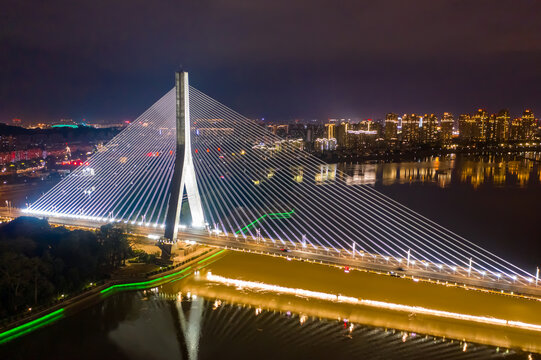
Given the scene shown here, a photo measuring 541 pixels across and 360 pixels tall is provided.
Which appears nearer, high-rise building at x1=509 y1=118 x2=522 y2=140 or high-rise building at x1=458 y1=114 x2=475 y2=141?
high-rise building at x1=509 y1=118 x2=522 y2=140

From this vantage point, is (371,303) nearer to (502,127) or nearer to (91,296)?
(91,296)

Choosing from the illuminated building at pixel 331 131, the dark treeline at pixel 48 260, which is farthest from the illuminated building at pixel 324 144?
the dark treeline at pixel 48 260

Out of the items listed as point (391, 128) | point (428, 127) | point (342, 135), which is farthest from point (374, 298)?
point (428, 127)

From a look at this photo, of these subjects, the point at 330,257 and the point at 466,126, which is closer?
the point at 330,257

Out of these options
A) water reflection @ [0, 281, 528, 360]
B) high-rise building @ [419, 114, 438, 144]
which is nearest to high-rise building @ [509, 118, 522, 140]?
high-rise building @ [419, 114, 438, 144]

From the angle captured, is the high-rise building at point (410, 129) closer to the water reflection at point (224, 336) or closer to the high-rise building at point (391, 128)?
the high-rise building at point (391, 128)

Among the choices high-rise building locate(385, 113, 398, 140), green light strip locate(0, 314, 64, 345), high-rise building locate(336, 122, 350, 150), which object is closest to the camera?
green light strip locate(0, 314, 64, 345)

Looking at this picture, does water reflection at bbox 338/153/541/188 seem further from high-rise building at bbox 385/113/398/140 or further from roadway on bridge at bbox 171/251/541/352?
high-rise building at bbox 385/113/398/140
